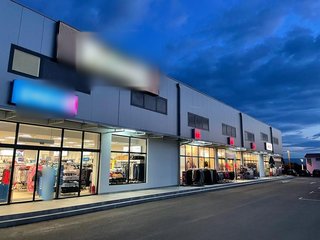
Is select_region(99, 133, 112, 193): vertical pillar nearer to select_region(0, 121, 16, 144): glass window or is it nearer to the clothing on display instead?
the clothing on display

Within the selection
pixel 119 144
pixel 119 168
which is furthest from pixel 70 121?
pixel 119 168

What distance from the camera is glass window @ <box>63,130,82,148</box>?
12.5 metres

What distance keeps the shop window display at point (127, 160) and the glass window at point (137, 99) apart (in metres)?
2.14

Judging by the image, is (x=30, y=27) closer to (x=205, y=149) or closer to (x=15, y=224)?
(x=15, y=224)

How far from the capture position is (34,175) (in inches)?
446

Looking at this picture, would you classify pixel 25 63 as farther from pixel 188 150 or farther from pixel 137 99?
pixel 188 150

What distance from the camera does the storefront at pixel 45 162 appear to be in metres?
10.5

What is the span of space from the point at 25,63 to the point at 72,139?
408 cm

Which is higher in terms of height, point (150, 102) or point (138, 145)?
point (150, 102)

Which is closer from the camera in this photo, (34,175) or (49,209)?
(49,209)

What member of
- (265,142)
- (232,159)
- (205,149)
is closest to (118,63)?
(205,149)

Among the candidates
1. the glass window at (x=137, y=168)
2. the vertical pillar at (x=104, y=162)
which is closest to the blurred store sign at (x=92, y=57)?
the vertical pillar at (x=104, y=162)

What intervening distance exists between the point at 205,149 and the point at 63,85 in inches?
646

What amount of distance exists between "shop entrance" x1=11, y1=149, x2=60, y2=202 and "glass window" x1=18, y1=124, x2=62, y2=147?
14.4 inches
